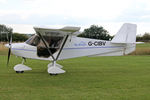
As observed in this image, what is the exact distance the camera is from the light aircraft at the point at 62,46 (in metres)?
10.2

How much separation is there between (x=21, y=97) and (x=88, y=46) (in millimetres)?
5966

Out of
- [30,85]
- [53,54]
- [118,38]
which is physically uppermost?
[118,38]

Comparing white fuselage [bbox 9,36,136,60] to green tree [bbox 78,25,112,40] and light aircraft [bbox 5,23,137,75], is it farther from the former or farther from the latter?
green tree [bbox 78,25,112,40]

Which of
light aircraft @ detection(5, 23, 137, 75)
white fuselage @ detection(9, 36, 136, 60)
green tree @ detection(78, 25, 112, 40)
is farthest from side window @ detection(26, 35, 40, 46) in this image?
green tree @ detection(78, 25, 112, 40)

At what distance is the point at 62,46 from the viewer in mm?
10547

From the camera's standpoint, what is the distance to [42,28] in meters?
9.15

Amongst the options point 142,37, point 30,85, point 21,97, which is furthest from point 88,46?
point 142,37

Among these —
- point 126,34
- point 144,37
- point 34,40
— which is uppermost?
→ point 144,37

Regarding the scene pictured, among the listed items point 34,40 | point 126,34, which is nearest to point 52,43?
point 34,40

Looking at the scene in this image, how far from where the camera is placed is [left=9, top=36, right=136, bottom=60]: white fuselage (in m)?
10.6

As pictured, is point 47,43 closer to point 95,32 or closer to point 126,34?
point 126,34

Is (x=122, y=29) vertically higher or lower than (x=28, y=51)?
higher

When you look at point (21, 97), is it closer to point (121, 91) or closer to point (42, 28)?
point (121, 91)

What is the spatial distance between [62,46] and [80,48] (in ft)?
3.63
